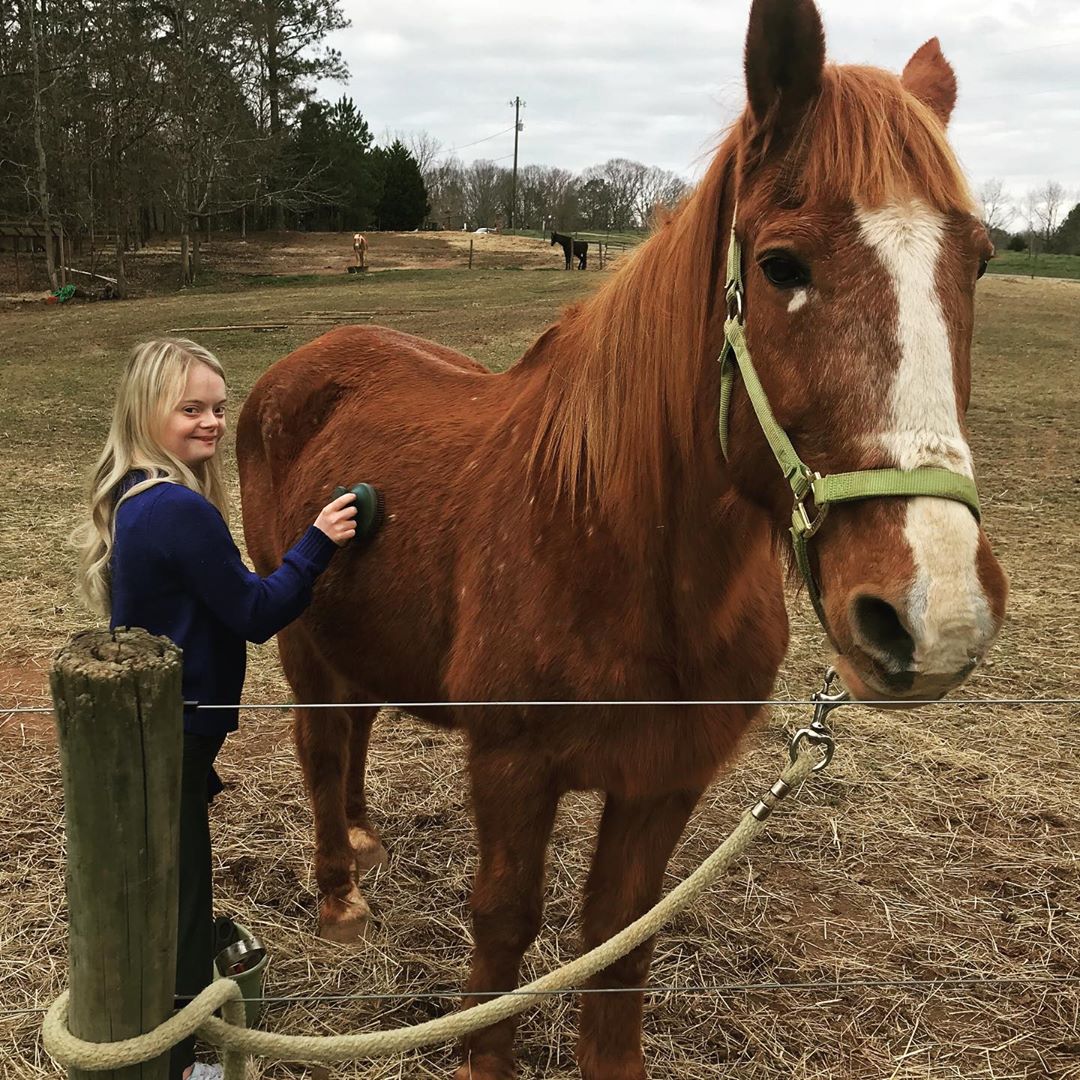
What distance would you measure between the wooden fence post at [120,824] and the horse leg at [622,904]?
1.17 m

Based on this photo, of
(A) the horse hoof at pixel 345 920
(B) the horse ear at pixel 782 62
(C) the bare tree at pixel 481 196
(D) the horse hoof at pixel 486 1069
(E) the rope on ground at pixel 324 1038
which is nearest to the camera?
(E) the rope on ground at pixel 324 1038

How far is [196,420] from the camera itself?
210 centimetres

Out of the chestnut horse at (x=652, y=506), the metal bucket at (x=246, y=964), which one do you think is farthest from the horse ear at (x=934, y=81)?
the metal bucket at (x=246, y=964)

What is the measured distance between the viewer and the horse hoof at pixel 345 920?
2893 mm

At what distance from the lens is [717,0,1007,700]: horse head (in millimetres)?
1212

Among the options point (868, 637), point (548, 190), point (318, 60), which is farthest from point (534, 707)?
point (548, 190)

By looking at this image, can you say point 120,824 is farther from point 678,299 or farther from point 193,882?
point 678,299

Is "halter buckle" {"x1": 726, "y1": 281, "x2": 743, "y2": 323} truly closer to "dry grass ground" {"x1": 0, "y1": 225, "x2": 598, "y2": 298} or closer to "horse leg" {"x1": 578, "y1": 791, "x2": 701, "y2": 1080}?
"horse leg" {"x1": 578, "y1": 791, "x2": 701, "y2": 1080}

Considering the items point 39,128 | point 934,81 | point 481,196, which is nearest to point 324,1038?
point 934,81

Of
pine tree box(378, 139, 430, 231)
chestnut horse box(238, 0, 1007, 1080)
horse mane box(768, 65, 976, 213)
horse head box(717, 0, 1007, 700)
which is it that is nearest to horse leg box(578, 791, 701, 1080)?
chestnut horse box(238, 0, 1007, 1080)

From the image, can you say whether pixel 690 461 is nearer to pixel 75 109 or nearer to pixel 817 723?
pixel 817 723

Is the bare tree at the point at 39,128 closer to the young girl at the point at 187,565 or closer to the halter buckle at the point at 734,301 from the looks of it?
the young girl at the point at 187,565

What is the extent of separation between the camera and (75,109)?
22.8 metres

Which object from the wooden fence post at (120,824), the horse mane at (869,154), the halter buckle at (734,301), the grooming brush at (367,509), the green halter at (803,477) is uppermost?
the horse mane at (869,154)
